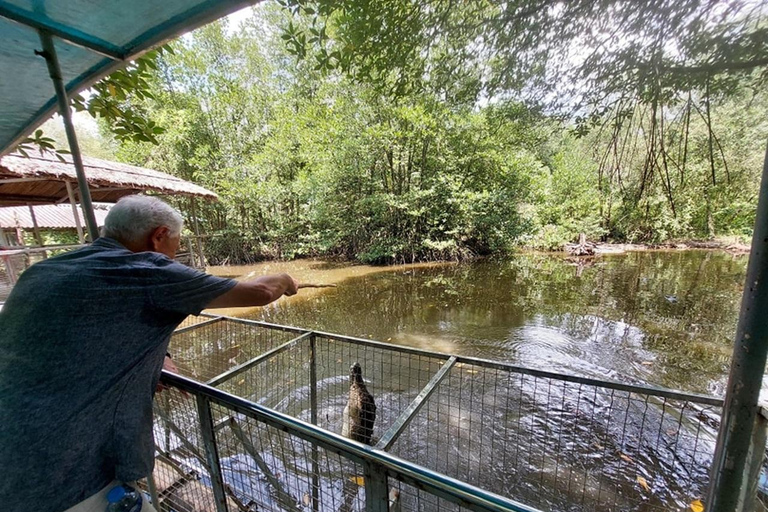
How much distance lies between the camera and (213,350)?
16.1 ft

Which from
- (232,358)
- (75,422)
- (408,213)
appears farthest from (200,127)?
(75,422)

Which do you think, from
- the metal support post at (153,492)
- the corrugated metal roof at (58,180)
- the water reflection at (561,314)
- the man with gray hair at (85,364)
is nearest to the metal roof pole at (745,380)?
the man with gray hair at (85,364)

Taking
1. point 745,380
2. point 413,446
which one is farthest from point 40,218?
point 745,380

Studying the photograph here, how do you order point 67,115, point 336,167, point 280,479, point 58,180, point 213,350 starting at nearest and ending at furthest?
point 67,115 < point 280,479 < point 213,350 < point 58,180 < point 336,167

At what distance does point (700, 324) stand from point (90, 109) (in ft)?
29.3

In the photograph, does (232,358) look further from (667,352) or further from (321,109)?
(321,109)

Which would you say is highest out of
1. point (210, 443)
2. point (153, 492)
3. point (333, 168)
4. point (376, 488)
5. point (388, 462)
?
point (333, 168)

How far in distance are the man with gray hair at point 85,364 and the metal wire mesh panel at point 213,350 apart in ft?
10.5

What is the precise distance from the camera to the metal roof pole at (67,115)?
1200 millimetres

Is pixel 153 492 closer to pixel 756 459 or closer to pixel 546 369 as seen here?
pixel 546 369

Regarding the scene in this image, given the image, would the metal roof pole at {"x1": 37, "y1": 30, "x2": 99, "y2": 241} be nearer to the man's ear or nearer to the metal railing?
the man's ear

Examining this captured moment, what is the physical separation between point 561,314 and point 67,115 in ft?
24.7

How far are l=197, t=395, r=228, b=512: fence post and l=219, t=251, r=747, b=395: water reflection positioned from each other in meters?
4.07

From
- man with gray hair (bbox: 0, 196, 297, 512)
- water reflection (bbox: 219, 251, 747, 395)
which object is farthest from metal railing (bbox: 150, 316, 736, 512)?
water reflection (bbox: 219, 251, 747, 395)
